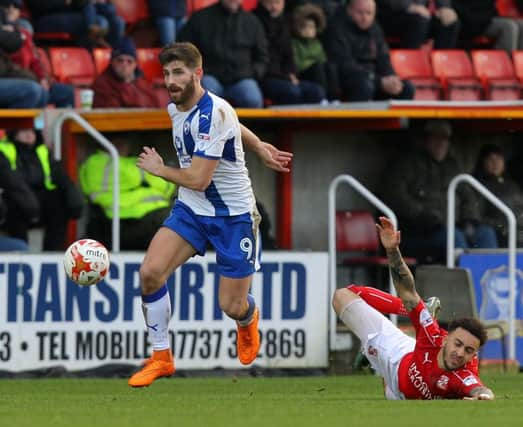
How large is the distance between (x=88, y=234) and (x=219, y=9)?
291 centimetres

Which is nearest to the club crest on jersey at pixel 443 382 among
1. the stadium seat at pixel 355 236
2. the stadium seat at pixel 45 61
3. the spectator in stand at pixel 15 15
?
the stadium seat at pixel 355 236

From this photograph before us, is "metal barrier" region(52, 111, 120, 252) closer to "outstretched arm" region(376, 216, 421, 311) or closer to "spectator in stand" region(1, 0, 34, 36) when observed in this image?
"spectator in stand" region(1, 0, 34, 36)

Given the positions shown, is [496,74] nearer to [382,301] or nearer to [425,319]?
[382,301]

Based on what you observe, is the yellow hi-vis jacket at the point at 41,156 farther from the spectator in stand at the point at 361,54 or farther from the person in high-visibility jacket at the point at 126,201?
the spectator in stand at the point at 361,54


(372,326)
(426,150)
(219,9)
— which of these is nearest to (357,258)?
(426,150)

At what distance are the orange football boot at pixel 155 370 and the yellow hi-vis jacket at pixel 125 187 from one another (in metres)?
4.46

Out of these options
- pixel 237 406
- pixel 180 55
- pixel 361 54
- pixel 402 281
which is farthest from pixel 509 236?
pixel 237 406

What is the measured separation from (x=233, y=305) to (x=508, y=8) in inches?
453

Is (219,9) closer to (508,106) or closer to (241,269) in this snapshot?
(508,106)

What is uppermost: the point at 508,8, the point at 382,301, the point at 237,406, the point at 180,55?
the point at 508,8

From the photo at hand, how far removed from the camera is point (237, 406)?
→ 9.98 m

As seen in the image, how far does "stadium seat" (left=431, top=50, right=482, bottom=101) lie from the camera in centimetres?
2017

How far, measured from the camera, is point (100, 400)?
11.0 m

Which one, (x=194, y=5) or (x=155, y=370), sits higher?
(x=194, y=5)
